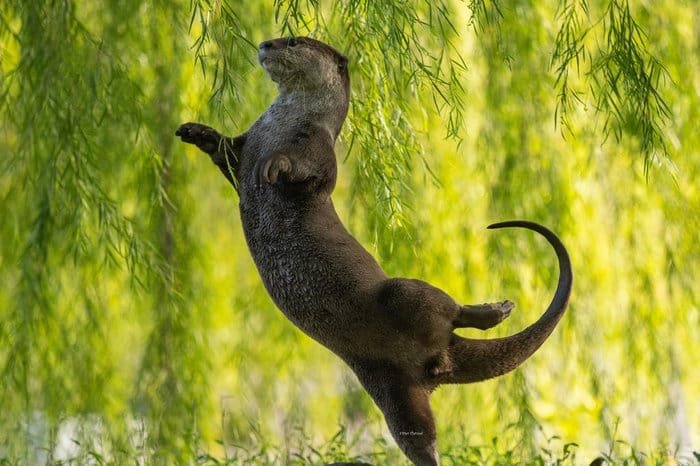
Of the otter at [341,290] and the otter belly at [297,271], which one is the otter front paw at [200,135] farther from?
the otter belly at [297,271]

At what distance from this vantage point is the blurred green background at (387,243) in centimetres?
298

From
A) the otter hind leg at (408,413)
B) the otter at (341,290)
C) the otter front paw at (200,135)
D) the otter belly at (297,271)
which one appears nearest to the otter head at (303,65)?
the otter at (341,290)

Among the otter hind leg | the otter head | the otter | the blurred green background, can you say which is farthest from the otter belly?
the blurred green background

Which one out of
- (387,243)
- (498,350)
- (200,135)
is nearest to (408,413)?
(498,350)

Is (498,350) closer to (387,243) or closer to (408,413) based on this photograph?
(408,413)

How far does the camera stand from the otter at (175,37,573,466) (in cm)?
193

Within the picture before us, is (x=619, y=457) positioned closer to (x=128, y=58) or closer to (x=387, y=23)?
(x=387, y=23)

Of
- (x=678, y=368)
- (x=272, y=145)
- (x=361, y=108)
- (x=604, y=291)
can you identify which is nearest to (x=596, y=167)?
(x=604, y=291)

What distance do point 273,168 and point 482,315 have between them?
477 mm

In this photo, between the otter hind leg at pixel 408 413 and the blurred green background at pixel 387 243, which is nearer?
the otter hind leg at pixel 408 413

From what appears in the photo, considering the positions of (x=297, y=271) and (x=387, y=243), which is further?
(x=387, y=243)

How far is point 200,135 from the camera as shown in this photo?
212 cm

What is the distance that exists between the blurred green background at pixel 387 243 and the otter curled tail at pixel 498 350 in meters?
0.82

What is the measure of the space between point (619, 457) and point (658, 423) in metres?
0.55
